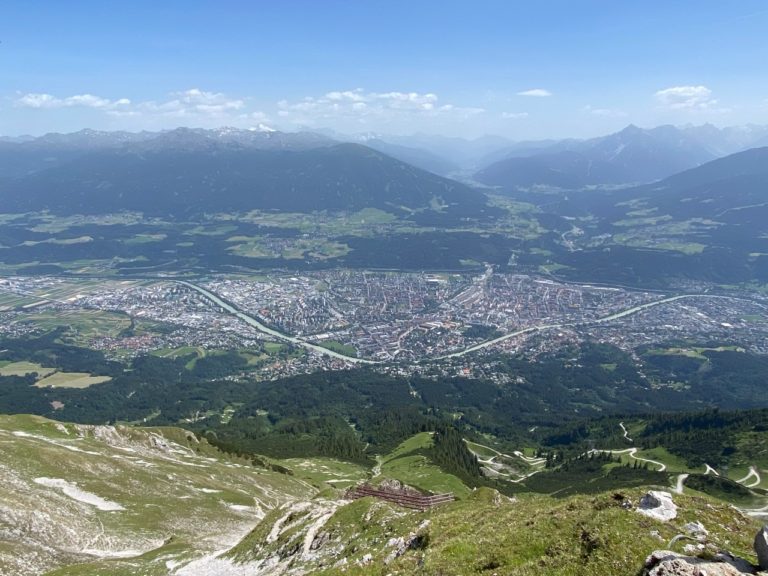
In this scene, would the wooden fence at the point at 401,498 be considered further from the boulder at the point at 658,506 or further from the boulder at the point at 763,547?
the boulder at the point at 763,547

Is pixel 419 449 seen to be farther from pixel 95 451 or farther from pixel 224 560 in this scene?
pixel 224 560

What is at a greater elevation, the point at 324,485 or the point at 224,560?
the point at 224,560

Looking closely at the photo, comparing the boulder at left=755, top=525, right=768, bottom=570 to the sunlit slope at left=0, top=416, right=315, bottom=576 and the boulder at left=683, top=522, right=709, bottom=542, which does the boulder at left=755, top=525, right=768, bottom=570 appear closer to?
the boulder at left=683, top=522, right=709, bottom=542

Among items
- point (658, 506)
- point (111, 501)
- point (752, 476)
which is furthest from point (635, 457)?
point (658, 506)

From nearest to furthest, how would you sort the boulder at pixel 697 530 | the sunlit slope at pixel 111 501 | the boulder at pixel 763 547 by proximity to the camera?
the boulder at pixel 763 547
the boulder at pixel 697 530
the sunlit slope at pixel 111 501

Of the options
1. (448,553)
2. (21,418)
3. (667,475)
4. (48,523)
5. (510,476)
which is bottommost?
(510,476)

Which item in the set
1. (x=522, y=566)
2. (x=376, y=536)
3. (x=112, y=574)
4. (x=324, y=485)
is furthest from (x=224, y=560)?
(x=324, y=485)

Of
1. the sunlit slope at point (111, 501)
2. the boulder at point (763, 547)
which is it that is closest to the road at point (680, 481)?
the sunlit slope at point (111, 501)

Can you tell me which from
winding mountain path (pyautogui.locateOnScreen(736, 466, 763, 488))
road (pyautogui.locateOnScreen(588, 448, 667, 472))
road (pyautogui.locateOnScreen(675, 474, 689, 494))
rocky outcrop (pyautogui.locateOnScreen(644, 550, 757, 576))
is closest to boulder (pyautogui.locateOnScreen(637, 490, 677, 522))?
rocky outcrop (pyautogui.locateOnScreen(644, 550, 757, 576))

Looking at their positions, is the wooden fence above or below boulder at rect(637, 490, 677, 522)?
below
